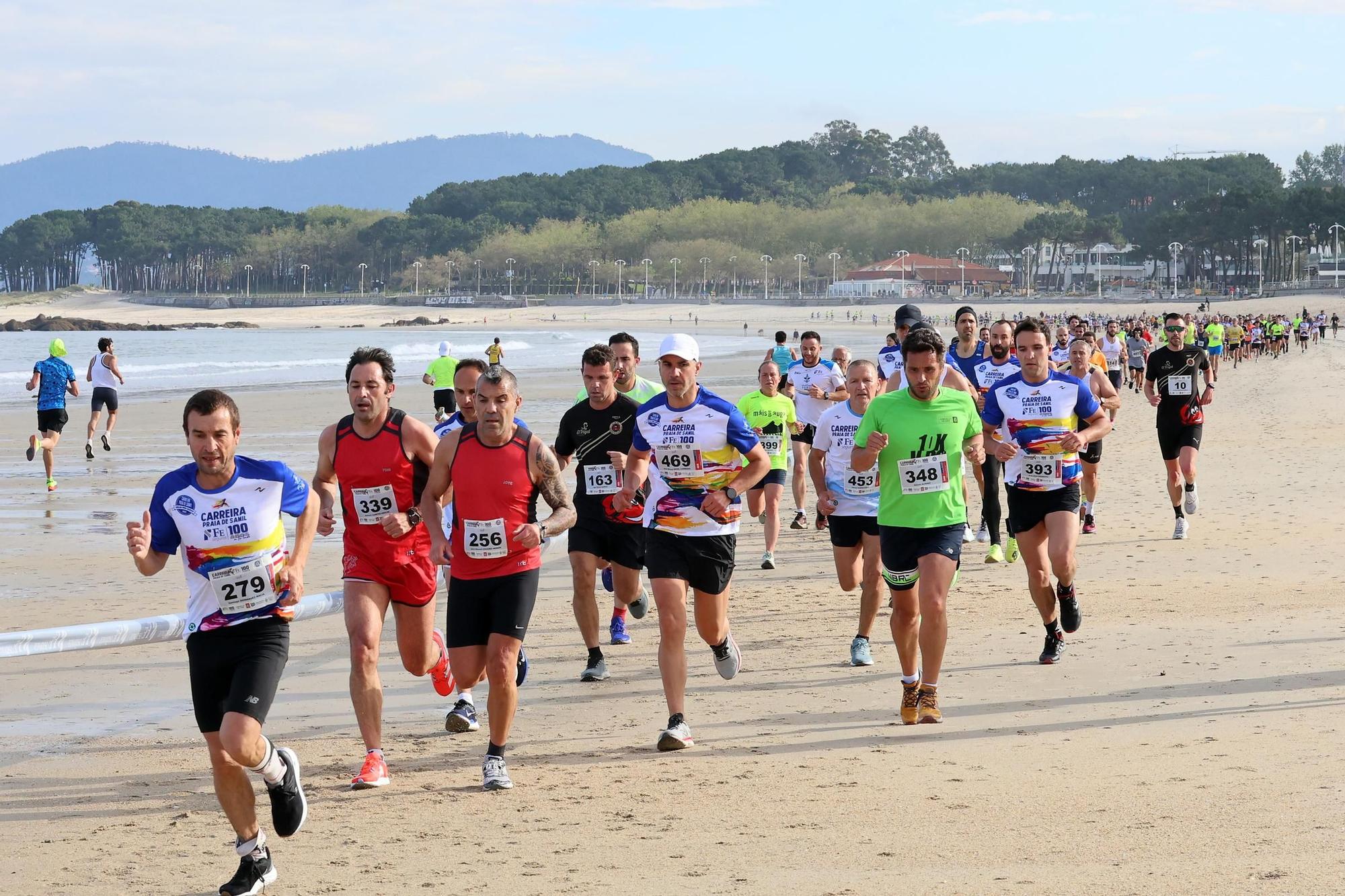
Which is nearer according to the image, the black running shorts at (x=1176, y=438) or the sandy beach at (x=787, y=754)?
the sandy beach at (x=787, y=754)

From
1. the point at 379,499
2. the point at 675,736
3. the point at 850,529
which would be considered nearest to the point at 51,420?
the point at 850,529

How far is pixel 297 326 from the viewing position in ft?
467

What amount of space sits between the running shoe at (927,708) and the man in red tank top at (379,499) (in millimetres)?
2287

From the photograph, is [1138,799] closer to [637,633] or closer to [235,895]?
[235,895]

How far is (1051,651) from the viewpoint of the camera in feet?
27.6

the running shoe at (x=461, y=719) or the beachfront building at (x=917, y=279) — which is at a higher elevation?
the beachfront building at (x=917, y=279)

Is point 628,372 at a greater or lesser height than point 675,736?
greater

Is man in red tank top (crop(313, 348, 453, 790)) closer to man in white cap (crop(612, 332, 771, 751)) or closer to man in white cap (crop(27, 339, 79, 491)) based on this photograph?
man in white cap (crop(612, 332, 771, 751))

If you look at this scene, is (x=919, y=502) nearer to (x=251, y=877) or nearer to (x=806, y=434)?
(x=251, y=877)

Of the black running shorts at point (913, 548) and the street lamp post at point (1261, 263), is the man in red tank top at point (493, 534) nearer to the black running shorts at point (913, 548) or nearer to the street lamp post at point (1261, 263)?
the black running shorts at point (913, 548)

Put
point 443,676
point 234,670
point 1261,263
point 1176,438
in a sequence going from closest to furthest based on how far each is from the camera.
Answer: point 234,670 < point 443,676 < point 1176,438 < point 1261,263

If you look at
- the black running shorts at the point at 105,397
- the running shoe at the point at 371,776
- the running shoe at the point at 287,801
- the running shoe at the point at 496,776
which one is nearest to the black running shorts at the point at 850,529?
the running shoe at the point at 496,776

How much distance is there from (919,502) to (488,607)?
81.0 inches

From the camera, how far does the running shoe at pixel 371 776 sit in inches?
242
